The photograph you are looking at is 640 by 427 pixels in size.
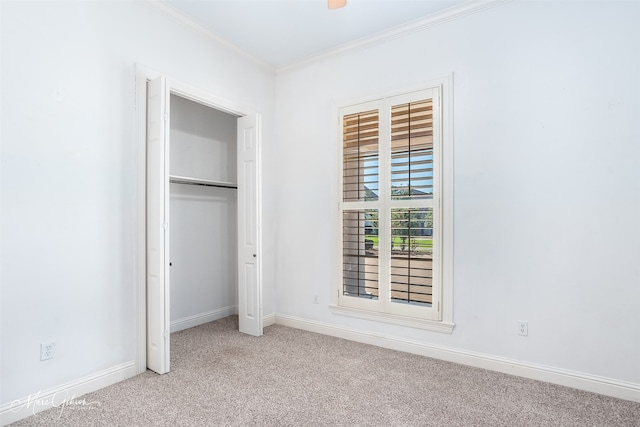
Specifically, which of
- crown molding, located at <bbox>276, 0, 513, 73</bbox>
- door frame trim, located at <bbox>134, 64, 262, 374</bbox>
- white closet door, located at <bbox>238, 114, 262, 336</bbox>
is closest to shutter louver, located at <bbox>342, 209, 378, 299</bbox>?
white closet door, located at <bbox>238, 114, 262, 336</bbox>

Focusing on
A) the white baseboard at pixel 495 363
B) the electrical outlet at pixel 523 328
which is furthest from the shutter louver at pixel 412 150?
the white baseboard at pixel 495 363

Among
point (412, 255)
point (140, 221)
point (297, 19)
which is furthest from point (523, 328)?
point (297, 19)

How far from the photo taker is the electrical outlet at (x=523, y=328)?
277 centimetres

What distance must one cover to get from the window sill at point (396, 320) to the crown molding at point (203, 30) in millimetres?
2790

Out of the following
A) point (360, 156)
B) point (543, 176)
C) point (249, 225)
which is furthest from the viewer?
point (249, 225)

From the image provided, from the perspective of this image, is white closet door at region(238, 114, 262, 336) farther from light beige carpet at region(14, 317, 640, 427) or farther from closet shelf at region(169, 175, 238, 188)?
light beige carpet at region(14, 317, 640, 427)

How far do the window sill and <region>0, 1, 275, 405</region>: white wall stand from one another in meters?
1.91

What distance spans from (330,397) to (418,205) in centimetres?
173

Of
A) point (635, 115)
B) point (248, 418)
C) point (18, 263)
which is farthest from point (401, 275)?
point (18, 263)

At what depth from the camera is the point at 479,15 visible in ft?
9.77

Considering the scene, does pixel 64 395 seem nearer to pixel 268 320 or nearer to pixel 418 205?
pixel 268 320

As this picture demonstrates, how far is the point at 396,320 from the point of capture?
11.0 ft

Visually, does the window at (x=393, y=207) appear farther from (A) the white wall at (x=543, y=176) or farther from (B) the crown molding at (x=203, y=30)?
(B) the crown molding at (x=203, y=30)

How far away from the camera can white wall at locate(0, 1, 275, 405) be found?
2.19 m
